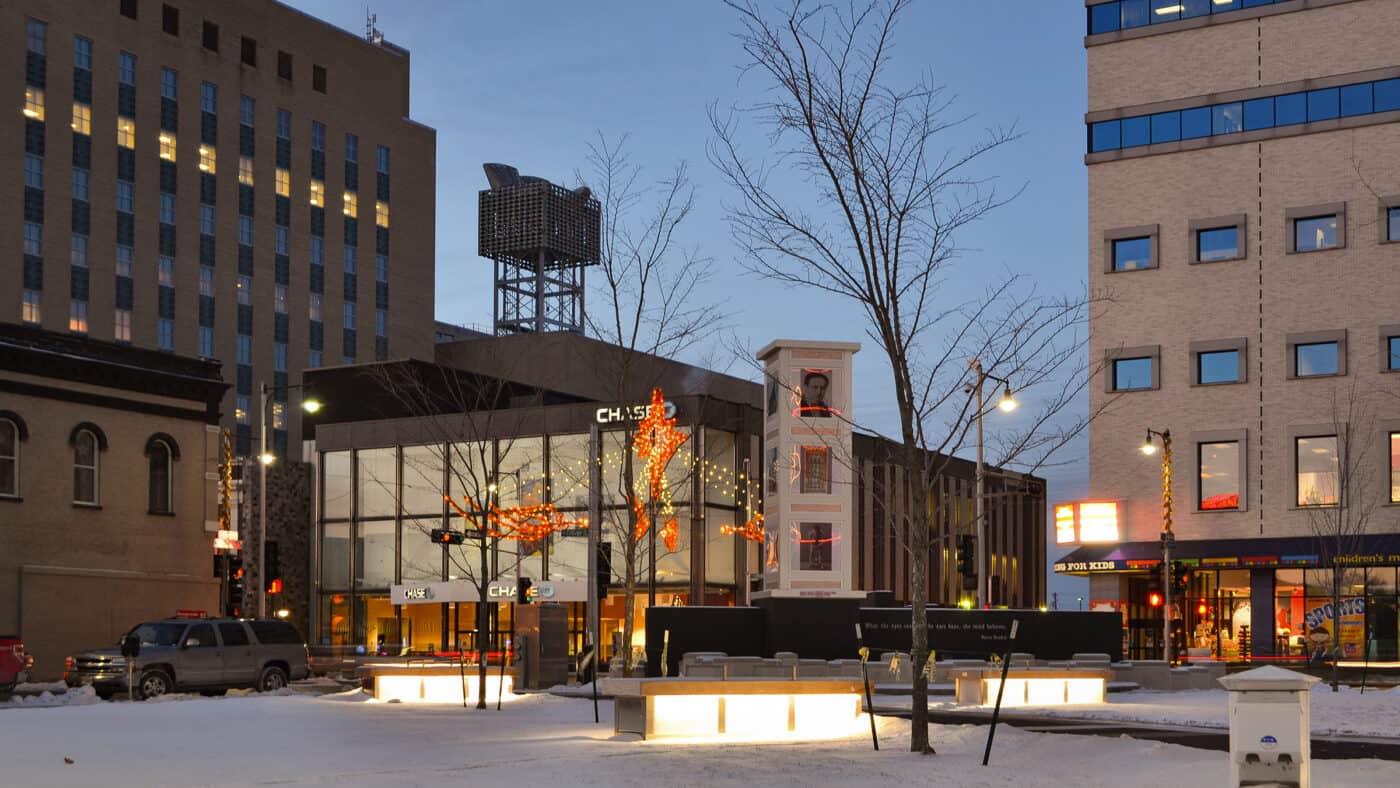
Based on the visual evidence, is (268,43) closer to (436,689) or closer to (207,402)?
(207,402)

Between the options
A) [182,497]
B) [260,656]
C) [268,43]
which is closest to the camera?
[260,656]

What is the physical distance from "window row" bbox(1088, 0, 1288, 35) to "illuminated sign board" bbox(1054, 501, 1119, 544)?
16.4m

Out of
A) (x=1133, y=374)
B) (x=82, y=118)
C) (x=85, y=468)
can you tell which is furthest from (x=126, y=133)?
(x=1133, y=374)

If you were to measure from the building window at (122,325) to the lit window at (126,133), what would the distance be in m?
10.1

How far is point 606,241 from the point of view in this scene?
3653 cm

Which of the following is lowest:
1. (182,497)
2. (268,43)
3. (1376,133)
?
(182,497)

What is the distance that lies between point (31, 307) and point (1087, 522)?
64331 mm

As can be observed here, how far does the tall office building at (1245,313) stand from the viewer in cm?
5128

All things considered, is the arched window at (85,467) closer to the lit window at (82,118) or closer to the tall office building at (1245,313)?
the tall office building at (1245,313)

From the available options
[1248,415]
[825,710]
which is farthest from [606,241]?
[1248,415]

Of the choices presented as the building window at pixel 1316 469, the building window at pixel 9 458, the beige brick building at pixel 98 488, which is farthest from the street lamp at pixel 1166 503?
the building window at pixel 9 458

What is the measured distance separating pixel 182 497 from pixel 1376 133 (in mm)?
38556

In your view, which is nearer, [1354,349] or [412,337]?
[1354,349]

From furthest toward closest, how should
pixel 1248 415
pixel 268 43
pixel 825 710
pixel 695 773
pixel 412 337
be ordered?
pixel 412 337, pixel 268 43, pixel 1248 415, pixel 825 710, pixel 695 773
